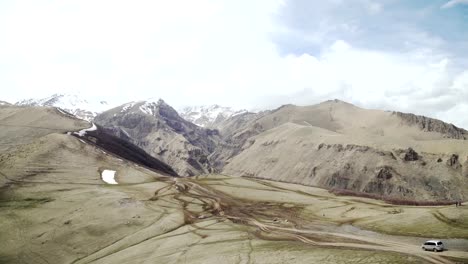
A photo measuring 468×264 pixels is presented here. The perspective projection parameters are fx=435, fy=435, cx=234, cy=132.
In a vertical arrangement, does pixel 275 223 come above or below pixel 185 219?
above

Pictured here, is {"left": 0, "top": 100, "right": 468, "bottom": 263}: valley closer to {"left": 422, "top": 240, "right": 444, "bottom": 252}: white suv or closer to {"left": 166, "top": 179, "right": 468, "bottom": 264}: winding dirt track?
{"left": 166, "top": 179, "right": 468, "bottom": 264}: winding dirt track

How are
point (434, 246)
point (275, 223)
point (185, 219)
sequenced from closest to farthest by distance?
point (434, 246)
point (275, 223)
point (185, 219)

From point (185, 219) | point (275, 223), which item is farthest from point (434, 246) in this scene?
point (185, 219)

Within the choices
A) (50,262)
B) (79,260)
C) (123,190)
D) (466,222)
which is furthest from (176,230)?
(466,222)

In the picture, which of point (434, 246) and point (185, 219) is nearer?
point (434, 246)

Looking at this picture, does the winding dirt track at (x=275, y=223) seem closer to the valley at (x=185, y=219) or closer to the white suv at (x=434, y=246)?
the valley at (x=185, y=219)

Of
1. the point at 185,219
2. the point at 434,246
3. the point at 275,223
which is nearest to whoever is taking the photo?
the point at 434,246

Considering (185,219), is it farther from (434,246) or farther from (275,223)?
(434,246)

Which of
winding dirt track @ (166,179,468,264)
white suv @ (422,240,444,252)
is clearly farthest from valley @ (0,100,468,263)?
white suv @ (422,240,444,252)

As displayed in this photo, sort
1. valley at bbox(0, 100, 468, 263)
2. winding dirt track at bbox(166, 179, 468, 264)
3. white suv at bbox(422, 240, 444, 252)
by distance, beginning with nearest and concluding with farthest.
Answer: white suv at bbox(422, 240, 444, 252)
winding dirt track at bbox(166, 179, 468, 264)
valley at bbox(0, 100, 468, 263)
